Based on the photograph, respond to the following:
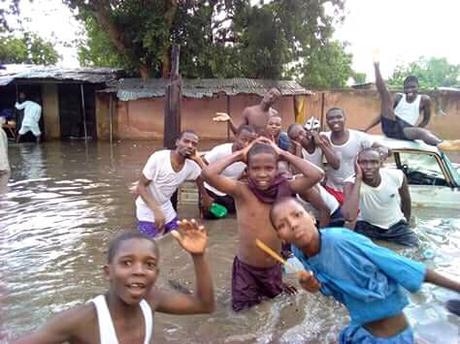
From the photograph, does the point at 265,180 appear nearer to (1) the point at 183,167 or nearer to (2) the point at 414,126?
(1) the point at 183,167

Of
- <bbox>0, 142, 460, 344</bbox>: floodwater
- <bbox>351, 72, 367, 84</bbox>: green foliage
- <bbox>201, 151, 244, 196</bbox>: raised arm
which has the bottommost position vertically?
<bbox>0, 142, 460, 344</bbox>: floodwater

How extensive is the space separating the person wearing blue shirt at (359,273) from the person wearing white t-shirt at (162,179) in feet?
9.37

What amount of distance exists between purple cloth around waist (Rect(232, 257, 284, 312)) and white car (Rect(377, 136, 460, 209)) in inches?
133

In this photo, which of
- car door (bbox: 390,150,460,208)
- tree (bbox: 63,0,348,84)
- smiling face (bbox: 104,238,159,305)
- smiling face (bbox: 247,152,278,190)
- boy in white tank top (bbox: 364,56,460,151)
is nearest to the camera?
smiling face (bbox: 104,238,159,305)

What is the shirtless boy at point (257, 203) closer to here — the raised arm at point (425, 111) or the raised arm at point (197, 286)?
the raised arm at point (197, 286)

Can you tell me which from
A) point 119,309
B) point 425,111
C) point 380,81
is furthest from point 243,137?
point 119,309

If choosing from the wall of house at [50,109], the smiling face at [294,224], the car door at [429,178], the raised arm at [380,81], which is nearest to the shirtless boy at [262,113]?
the raised arm at [380,81]

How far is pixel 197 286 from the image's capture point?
2551 mm

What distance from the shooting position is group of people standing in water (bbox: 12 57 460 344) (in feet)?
7.47

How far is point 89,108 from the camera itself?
66.8ft

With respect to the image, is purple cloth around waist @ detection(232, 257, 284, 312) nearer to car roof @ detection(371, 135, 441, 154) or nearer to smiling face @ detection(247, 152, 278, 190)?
smiling face @ detection(247, 152, 278, 190)

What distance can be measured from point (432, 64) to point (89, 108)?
2642 centimetres

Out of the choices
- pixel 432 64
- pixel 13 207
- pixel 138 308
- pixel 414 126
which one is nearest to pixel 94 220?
pixel 13 207

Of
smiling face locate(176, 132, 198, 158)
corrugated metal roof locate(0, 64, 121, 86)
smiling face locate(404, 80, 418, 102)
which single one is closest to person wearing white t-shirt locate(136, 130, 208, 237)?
smiling face locate(176, 132, 198, 158)
